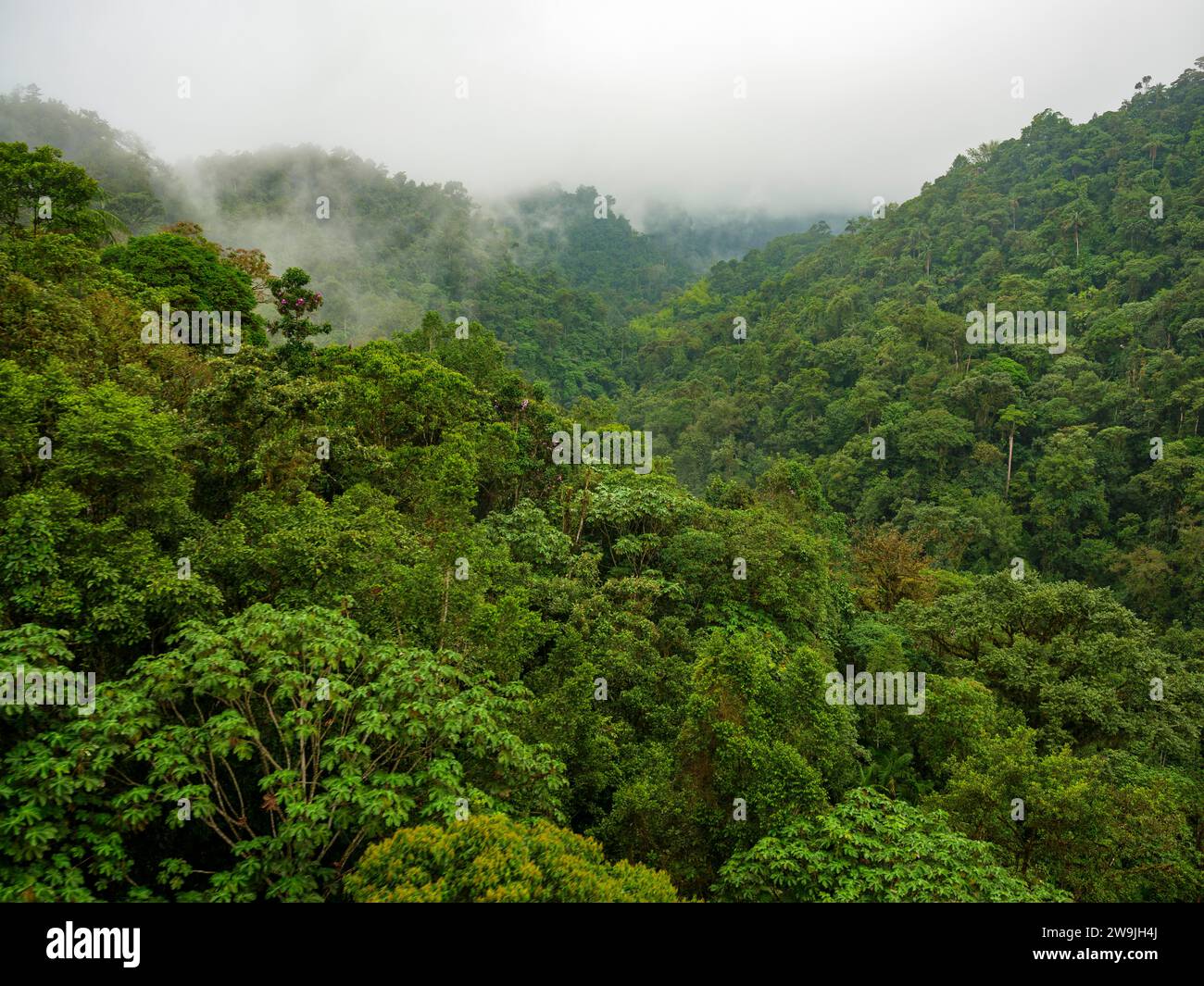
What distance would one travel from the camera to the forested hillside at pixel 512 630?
5.55 meters

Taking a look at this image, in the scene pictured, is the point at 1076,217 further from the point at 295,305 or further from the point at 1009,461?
the point at 295,305

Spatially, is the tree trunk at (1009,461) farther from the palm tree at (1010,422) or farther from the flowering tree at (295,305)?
the flowering tree at (295,305)

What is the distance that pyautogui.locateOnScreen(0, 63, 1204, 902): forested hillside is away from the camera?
219 inches

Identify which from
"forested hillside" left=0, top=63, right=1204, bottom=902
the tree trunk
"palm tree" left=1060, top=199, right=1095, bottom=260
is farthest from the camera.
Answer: "palm tree" left=1060, top=199, right=1095, bottom=260

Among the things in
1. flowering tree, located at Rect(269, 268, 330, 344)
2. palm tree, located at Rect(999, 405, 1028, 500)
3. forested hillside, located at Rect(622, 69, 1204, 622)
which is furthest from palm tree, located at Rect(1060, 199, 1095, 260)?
flowering tree, located at Rect(269, 268, 330, 344)

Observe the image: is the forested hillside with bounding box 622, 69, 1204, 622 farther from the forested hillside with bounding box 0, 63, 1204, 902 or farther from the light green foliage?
the light green foliage

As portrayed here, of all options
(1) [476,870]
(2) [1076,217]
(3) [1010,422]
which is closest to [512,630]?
(1) [476,870]

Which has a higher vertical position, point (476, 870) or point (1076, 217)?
point (1076, 217)

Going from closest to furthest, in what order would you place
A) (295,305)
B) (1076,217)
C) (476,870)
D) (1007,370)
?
(476,870) → (295,305) → (1007,370) → (1076,217)

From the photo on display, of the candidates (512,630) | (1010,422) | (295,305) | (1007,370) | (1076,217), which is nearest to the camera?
(512,630)

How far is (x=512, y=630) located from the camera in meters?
9.62
